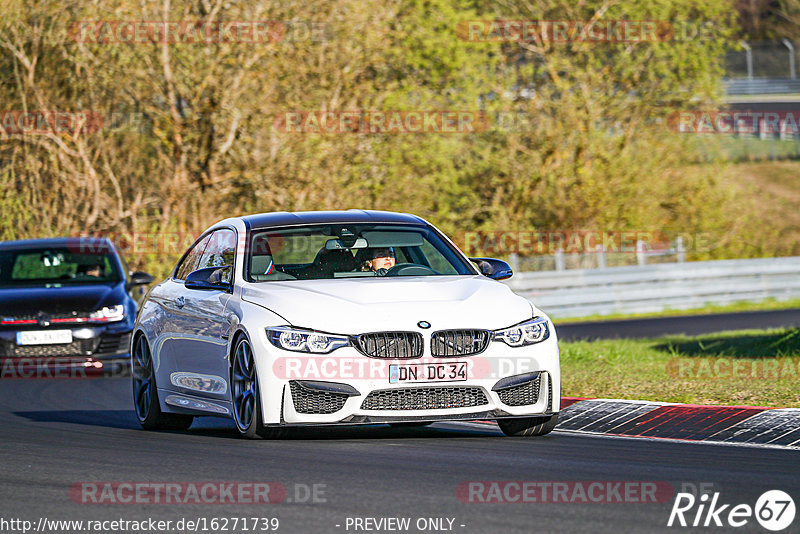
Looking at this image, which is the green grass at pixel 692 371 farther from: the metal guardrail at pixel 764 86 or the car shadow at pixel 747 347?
the metal guardrail at pixel 764 86

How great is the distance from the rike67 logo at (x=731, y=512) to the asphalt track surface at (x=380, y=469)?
0.17 feet

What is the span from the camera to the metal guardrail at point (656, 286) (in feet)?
92.8

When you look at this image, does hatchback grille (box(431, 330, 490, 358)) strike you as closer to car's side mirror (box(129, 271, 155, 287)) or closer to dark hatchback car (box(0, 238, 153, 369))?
dark hatchback car (box(0, 238, 153, 369))

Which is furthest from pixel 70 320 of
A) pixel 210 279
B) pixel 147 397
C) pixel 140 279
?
pixel 210 279

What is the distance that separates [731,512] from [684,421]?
3.75 meters

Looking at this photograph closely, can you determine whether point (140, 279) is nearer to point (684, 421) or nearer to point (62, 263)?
point (62, 263)

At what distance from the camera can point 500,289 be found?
9.48 meters

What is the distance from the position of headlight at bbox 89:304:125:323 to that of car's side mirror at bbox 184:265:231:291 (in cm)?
618

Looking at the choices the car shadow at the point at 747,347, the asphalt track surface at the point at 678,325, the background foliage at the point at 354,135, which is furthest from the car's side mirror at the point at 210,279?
the background foliage at the point at 354,135

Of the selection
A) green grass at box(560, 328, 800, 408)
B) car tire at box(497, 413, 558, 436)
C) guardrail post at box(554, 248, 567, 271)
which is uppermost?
car tire at box(497, 413, 558, 436)

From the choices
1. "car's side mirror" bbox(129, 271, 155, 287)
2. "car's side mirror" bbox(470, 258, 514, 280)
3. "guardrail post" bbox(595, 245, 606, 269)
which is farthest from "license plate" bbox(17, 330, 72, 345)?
"guardrail post" bbox(595, 245, 606, 269)

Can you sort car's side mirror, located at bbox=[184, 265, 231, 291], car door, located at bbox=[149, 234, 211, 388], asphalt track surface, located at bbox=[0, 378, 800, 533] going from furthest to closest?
1. car door, located at bbox=[149, 234, 211, 388]
2. car's side mirror, located at bbox=[184, 265, 231, 291]
3. asphalt track surface, located at bbox=[0, 378, 800, 533]

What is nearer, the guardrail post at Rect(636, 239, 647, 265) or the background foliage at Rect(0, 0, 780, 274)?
the background foliage at Rect(0, 0, 780, 274)

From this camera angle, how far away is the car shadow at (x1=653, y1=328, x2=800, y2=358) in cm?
1555
